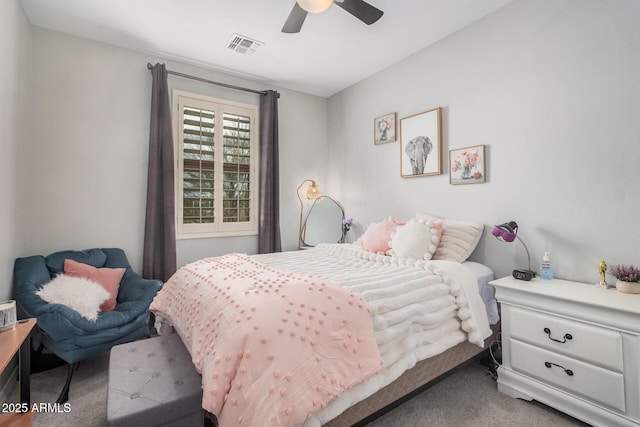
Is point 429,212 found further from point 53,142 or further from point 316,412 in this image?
point 53,142

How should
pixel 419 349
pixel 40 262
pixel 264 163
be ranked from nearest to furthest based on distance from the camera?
pixel 419 349 < pixel 40 262 < pixel 264 163

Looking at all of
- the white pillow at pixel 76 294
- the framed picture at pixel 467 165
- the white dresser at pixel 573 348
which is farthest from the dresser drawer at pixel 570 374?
the white pillow at pixel 76 294

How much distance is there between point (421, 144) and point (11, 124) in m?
3.34

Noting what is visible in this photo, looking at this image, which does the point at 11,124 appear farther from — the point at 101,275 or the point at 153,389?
the point at 153,389

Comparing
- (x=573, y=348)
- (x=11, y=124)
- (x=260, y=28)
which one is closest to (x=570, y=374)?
(x=573, y=348)

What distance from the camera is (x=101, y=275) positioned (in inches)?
99.6

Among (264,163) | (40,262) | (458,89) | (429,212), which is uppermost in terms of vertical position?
(458,89)

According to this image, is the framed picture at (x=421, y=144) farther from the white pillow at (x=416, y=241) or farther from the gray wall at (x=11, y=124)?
the gray wall at (x=11, y=124)

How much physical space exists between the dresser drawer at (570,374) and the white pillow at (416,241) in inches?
31.9

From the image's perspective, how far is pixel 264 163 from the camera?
371cm

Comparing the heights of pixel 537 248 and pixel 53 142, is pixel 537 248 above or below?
below

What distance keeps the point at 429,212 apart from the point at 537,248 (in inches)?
37.8

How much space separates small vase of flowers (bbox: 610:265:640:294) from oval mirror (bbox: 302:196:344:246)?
2.58 meters

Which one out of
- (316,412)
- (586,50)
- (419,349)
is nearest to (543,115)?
(586,50)
